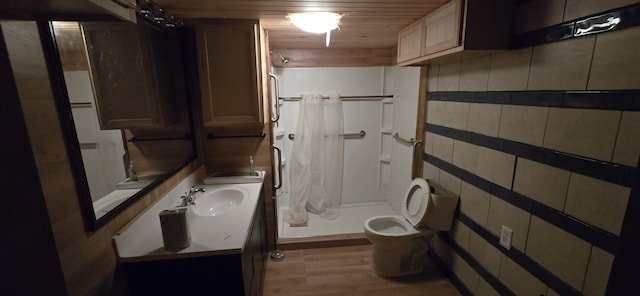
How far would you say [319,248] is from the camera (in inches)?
104

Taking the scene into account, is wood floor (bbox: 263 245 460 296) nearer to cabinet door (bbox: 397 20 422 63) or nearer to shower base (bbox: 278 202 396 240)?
shower base (bbox: 278 202 396 240)

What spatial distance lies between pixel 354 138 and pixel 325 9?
6.55ft

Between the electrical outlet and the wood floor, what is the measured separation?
2.52 feet

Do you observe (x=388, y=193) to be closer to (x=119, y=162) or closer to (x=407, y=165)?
(x=407, y=165)

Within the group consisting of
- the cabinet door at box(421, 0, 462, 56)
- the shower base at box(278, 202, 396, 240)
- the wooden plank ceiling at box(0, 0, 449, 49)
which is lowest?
the shower base at box(278, 202, 396, 240)

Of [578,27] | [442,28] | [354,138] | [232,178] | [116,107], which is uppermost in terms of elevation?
[442,28]

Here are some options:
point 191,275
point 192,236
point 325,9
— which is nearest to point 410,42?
point 325,9

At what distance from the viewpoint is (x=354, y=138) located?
135 inches

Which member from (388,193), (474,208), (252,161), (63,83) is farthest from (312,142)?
(63,83)

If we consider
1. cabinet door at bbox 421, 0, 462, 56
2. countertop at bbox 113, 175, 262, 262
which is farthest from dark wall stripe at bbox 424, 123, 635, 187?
countertop at bbox 113, 175, 262, 262

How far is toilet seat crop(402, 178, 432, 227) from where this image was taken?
2.04 metres

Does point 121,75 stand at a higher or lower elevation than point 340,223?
higher

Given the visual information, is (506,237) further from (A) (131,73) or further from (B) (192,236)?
(A) (131,73)

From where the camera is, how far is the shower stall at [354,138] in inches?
122
